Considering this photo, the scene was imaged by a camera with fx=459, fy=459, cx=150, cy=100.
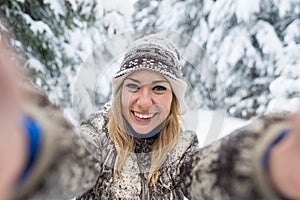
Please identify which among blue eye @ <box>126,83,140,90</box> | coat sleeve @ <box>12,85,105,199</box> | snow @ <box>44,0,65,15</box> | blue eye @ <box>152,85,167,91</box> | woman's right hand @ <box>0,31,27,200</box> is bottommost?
woman's right hand @ <box>0,31,27,200</box>

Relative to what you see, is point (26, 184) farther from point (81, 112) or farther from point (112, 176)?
point (81, 112)

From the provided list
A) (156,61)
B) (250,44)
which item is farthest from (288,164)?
(250,44)

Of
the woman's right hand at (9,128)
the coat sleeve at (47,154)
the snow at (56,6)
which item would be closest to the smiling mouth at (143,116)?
the coat sleeve at (47,154)

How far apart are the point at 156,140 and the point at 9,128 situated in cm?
122

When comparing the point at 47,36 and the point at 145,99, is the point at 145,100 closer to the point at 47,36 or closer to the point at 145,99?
the point at 145,99

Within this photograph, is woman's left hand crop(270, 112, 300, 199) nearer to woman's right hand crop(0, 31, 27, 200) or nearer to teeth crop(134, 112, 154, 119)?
woman's right hand crop(0, 31, 27, 200)

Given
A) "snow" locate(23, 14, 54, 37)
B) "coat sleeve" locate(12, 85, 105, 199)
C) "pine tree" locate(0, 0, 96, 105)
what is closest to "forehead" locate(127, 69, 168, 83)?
"coat sleeve" locate(12, 85, 105, 199)

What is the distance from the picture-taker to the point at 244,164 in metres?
0.44

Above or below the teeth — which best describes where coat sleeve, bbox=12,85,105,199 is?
below

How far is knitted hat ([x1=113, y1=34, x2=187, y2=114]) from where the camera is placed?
53.2 inches

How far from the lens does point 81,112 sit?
64.7 inches

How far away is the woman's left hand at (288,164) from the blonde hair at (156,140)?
3.50 ft

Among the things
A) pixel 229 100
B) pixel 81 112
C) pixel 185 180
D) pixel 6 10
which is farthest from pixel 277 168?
pixel 229 100

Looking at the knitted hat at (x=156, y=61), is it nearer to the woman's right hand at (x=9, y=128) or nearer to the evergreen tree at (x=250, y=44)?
the woman's right hand at (x=9, y=128)
